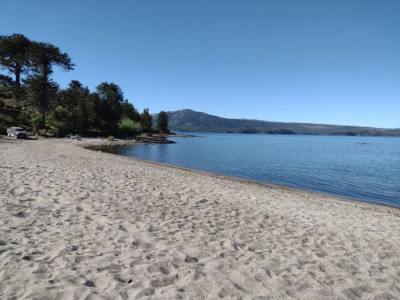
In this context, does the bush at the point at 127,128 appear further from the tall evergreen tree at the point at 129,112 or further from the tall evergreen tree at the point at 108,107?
the tall evergreen tree at the point at 129,112

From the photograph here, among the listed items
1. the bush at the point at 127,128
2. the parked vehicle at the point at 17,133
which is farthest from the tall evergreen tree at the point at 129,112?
the parked vehicle at the point at 17,133

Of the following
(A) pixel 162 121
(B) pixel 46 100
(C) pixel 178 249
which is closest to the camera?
(C) pixel 178 249

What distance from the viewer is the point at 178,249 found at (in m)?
6.01

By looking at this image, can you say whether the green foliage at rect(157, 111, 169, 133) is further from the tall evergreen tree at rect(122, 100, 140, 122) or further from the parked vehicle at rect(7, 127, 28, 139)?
the parked vehicle at rect(7, 127, 28, 139)

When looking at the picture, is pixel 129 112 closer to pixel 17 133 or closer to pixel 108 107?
pixel 108 107

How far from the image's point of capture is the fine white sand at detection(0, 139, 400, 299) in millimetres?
4480

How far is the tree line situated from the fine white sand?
49.0 meters

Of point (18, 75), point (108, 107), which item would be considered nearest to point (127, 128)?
point (108, 107)

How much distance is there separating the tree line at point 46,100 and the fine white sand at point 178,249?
4897 centimetres

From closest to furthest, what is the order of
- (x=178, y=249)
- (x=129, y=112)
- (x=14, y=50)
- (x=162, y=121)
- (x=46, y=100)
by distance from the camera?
1. (x=178, y=249)
2. (x=46, y=100)
3. (x=14, y=50)
4. (x=129, y=112)
5. (x=162, y=121)

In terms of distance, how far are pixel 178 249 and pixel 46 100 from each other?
63.5 m

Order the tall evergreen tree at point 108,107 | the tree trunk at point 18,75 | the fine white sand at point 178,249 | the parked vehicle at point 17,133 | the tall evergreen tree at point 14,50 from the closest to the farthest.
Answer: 1. the fine white sand at point 178,249
2. the parked vehicle at point 17,133
3. the tall evergreen tree at point 14,50
4. the tree trunk at point 18,75
5. the tall evergreen tree at point 108,107

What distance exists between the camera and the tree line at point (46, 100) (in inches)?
2282

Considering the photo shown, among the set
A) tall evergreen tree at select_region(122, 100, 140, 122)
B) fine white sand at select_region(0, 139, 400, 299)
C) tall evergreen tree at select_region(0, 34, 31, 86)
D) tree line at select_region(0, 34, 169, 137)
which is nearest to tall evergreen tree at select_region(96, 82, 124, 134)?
tree line at select_region(0, 34, 169, 137)
